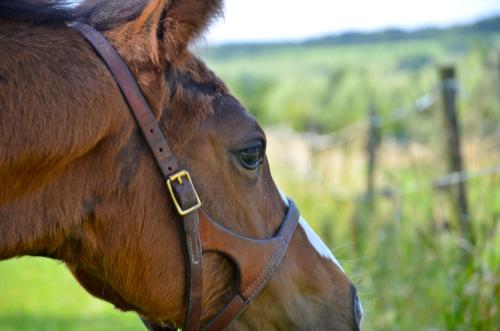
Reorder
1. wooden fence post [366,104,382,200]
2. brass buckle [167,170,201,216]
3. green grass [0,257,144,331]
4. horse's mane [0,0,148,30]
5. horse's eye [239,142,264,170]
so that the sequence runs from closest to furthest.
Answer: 1. horse's mane [0,0,148,30]
2. brass buckle [167,170,201,216]
3. horse's eye [239,142,264,170]
4. green grass [0,257,144,331]
5. wooden fence post [366,104,382,200]

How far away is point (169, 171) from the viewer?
96.0 inches

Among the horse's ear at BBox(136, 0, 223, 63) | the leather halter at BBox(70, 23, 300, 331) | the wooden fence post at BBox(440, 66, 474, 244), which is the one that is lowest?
the wooden fence post at BBox(440, 66, 474, 244)

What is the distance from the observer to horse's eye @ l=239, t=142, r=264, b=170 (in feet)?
8.61

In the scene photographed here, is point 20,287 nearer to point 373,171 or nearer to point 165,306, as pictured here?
point 373,171

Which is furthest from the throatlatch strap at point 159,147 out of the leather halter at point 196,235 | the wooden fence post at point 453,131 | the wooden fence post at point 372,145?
the wooden fence post at point 372,145

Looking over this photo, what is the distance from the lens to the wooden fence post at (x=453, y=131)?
647 centimetres

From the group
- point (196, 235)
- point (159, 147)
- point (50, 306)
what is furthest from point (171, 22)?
point (50, 306)

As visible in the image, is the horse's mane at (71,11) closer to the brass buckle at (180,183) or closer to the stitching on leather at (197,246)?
the brass buckle at (180,183)

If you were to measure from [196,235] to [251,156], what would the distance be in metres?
0.38

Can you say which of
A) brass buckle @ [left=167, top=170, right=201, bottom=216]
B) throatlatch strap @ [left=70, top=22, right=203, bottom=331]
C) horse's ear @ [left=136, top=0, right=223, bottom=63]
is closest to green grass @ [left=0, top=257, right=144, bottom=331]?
throatlatch strap @ [left=70, top=22, right=203, bottom=331]

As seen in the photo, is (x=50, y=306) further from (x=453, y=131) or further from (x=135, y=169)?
(x=135, y=169)

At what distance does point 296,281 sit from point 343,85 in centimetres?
1960

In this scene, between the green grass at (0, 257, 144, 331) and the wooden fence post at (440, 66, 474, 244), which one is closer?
the wooden fence post at (440, 66, 474, 244)

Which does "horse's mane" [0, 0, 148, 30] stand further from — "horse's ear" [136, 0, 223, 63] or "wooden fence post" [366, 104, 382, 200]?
"wooden fence post" [366, 104, 382, 200]
